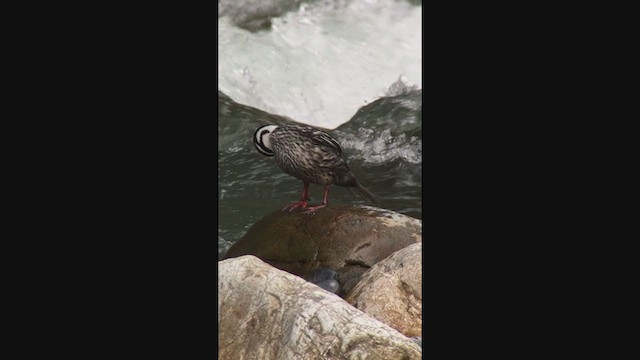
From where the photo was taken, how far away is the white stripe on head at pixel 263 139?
4.62m

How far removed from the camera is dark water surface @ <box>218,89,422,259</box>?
538 cm

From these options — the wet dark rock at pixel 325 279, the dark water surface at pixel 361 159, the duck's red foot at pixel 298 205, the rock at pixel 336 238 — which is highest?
the dark water surface at pixel 361 159

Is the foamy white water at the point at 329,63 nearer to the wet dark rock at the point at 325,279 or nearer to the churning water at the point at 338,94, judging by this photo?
the churning water at the point at 338,94

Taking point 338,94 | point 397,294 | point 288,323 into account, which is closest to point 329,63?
point 338,94

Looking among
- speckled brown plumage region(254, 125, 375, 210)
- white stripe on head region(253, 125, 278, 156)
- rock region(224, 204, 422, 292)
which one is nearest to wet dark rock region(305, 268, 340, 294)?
rock region(224, 204, 422, 292)

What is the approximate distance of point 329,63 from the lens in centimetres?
563

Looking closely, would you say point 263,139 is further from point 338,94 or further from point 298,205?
point 338,94

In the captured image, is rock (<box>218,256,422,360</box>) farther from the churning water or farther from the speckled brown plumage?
the churning water

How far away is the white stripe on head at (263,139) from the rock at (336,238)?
0.73 m

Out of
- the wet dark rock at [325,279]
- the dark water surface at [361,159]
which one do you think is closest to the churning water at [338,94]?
the dark water surface at [361,159]

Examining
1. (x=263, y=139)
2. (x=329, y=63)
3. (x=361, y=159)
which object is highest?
(x=329, y=63)

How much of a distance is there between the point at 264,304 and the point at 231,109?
111 inches

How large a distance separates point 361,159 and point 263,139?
42.7 inches

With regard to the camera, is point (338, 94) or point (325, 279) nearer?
point (325, 279)
